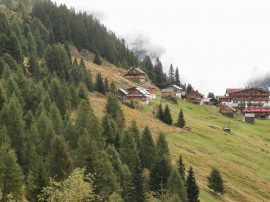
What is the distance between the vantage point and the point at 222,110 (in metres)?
181

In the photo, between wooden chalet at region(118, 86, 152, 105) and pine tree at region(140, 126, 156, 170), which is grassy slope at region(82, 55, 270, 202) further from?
pine tree at region(140, 126, 156, 170)

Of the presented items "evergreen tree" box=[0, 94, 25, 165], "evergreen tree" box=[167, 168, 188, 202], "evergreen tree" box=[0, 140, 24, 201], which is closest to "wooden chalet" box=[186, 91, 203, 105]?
"evergreen tree" box=[0, 94, 25, 165]

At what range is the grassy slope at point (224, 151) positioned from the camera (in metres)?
80.0

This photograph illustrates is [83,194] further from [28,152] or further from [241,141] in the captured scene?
[241,141]

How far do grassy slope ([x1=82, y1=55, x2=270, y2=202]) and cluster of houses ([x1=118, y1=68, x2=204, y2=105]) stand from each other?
225 inches

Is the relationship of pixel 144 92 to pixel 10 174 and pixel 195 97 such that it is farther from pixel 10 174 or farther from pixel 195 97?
pixel 10 174

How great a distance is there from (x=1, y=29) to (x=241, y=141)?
8938 cm

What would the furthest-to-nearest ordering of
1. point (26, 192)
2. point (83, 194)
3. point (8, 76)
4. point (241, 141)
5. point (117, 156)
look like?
point (241, 141), point (8, 76), point (117, 156), point (26, 192), point (83, 194)

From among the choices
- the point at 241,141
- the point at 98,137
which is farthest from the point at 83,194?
the point at 241,141

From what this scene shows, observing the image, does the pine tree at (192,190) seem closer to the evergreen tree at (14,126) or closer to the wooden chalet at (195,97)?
the evergreen tree at (14,126)

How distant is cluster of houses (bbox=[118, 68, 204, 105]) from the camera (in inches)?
5812

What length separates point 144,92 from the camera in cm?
15062

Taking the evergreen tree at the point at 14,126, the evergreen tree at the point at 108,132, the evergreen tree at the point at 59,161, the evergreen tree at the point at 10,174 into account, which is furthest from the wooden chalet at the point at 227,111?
the evergreen tree at the point at 10,174

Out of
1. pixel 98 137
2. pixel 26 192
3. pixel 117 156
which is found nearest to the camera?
pixel 26 192
